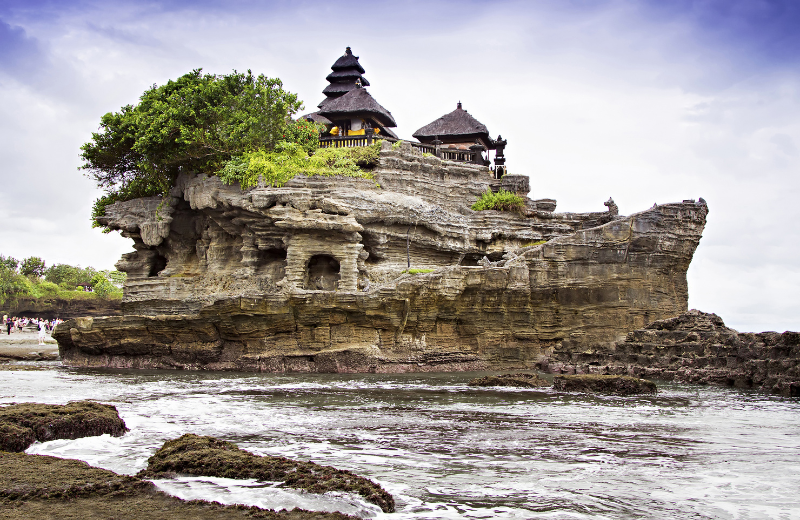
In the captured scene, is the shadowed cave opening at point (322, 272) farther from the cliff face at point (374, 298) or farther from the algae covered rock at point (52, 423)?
Answer: the algae covered rock at point (52, 423)

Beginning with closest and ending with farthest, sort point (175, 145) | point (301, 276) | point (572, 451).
Answer: point (572, 451) < point (301, 276) < point (175, 145)

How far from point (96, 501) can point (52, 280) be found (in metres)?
75.1

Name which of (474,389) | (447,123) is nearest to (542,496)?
(474,389)

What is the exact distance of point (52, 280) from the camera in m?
70.2

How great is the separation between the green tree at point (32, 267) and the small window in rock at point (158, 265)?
47209 mm

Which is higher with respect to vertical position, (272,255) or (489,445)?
(272,255)

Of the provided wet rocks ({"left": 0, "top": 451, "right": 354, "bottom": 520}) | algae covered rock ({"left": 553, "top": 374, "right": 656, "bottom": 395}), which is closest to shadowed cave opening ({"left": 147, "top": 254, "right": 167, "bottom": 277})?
algae covered rock ({"left": 553, "top": 374, "right": 656, "bottom": 395})

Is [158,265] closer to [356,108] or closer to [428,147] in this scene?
[356,108]

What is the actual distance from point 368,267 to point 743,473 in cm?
2101

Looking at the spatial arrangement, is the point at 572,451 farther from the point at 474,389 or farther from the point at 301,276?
the point at 301,276

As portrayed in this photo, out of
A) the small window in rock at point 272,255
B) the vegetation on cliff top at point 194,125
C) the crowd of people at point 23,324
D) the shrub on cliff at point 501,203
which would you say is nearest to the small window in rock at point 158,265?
the vegetation on cliff top at point 194,125

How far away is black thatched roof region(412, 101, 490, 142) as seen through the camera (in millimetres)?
42438

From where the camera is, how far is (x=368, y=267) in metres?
27.3

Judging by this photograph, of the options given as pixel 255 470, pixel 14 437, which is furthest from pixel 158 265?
pixel 255 470
